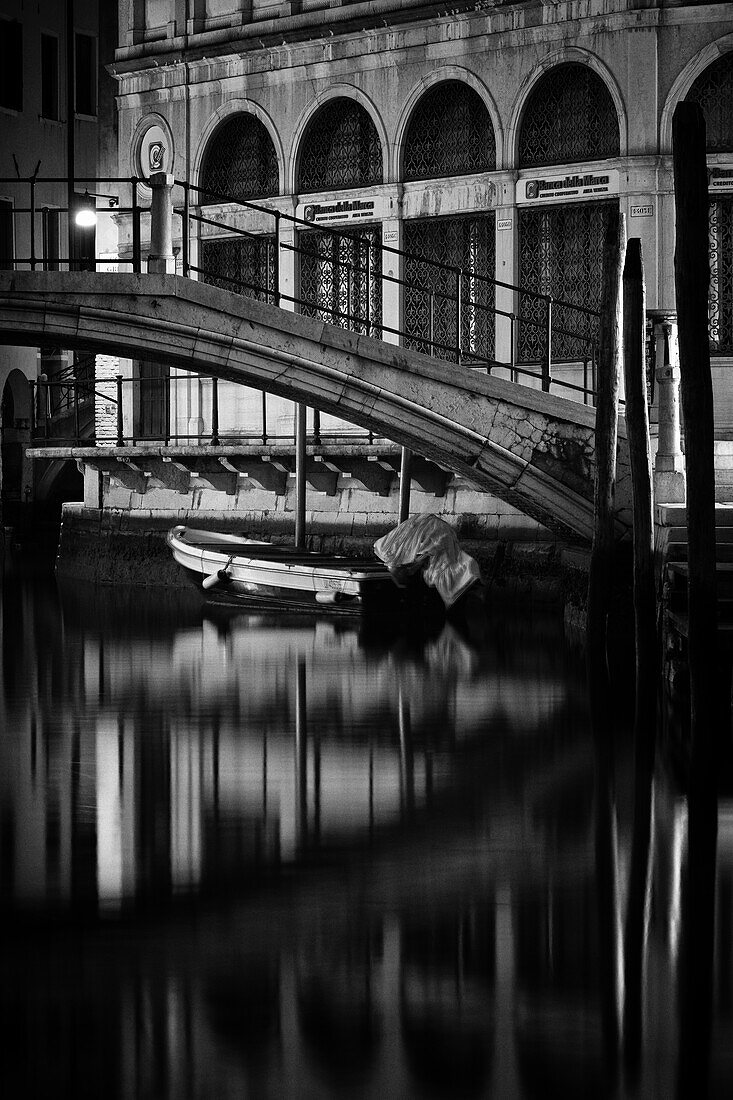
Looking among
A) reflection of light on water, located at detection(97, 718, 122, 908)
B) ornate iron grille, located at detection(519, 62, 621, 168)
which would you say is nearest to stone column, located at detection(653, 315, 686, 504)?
ornate iron grille, located at detection(519, 62, 621, 168)

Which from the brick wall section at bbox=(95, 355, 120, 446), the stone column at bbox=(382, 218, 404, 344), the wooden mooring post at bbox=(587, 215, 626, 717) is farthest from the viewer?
the brick wall section at bbox=(95, 355, 120, 446)

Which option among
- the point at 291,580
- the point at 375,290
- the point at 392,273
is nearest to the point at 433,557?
the point at 291,580

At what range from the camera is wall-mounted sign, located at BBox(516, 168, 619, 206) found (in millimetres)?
12594

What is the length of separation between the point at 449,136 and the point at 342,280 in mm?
1569

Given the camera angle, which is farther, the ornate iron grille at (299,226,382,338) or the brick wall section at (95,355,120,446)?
the brick wall section at (95,355,120,446)

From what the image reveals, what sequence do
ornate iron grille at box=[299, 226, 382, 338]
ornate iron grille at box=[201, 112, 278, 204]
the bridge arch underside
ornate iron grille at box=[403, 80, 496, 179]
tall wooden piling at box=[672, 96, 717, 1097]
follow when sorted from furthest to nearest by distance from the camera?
ornate iron grille at box=[201, 112, 278, 204]
ornate iron grille at box=[299, 226, 382, 338]
ornate iron grille at box=[403, 80, 496, 179]
the bridge arch underside
tall wooden piling at box=[672, 96, 717, 1097]

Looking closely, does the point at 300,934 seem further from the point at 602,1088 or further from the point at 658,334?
the point at 658,334

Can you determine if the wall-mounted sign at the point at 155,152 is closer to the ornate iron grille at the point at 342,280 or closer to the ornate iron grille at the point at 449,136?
the ornate iron grille at the point at 342,280

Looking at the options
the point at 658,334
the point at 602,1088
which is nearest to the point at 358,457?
the point at 658,334

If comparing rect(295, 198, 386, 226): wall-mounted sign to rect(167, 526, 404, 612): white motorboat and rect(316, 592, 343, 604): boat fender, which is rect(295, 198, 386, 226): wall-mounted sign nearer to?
rect(167, 526, 404, 612): white motorboat

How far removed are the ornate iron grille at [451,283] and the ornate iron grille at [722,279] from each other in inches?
71.4

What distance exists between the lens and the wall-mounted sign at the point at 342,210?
45.1 feet

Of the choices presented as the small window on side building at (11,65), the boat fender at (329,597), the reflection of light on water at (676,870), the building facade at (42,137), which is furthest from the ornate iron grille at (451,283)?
the small window on side building at (11,65)

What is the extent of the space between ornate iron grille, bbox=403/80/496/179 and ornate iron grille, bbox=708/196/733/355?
1.91 meters
